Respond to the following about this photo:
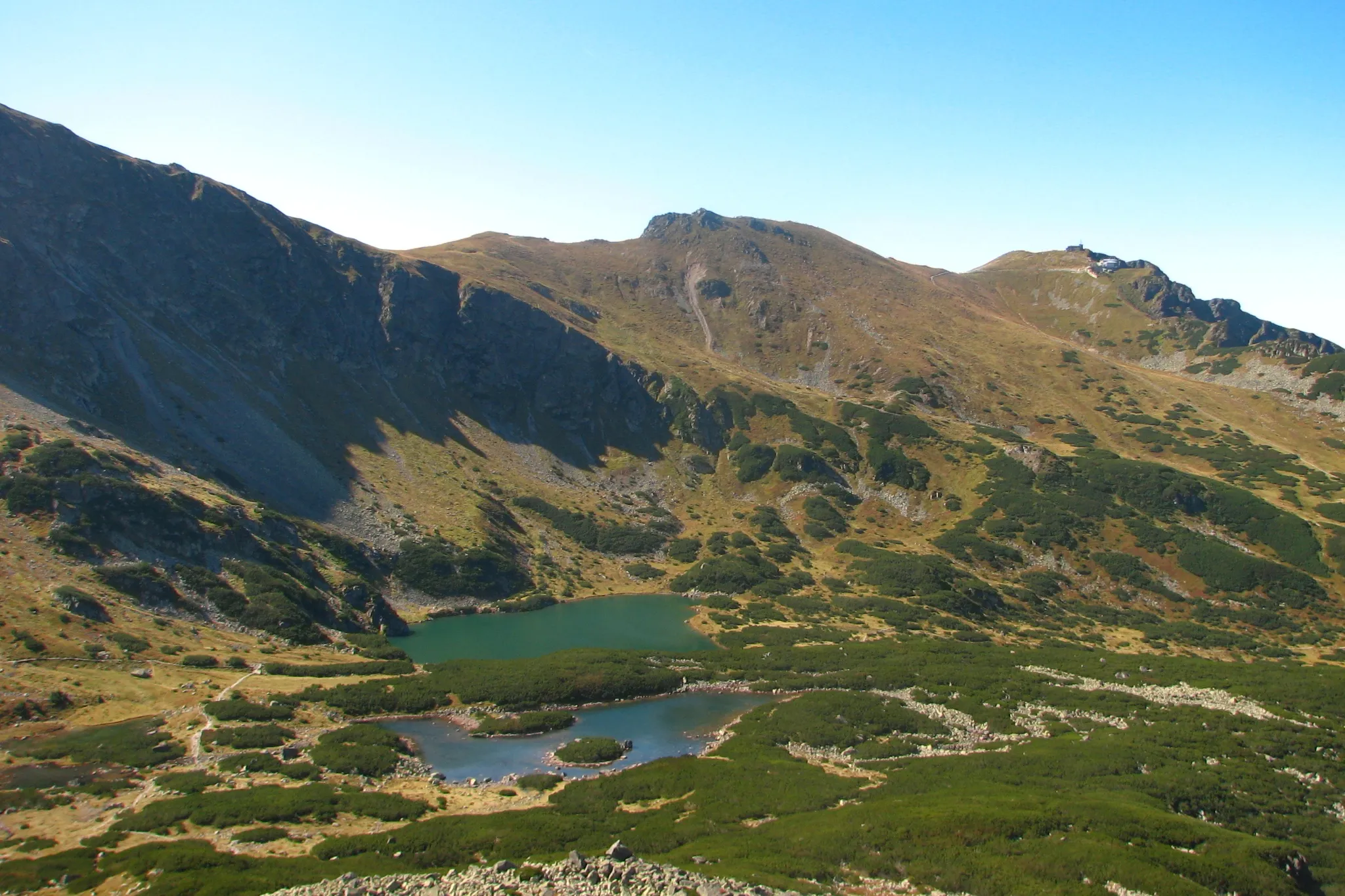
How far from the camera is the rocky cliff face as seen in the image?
10725cm

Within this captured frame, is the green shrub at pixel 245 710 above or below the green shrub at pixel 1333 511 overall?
below

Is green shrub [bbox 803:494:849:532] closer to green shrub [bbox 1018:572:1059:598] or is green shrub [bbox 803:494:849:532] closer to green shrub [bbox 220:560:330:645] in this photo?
green shrub [bbox 1018:572:1059:598]

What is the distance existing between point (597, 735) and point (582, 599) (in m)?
51.6

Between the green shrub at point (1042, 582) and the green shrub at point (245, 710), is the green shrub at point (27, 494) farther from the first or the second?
the green shrub at point (1042, 582)

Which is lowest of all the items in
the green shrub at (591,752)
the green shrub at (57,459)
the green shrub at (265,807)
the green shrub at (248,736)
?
the green shrub at (591,752)

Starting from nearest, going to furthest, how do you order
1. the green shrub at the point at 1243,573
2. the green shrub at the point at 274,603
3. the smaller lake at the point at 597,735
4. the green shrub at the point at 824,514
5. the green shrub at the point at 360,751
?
the green shrub at the point at 360,751 < the smaller lake at the point at 597,735 < the green shrub at the point at 274,603 < the green shrub at the point at 1243,573 < the green shrub at the point at 824,514

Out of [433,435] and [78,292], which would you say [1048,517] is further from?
[78,292]

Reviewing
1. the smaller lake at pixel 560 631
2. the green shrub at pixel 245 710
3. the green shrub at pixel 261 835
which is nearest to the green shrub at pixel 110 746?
the green shrub at pixel 245 710

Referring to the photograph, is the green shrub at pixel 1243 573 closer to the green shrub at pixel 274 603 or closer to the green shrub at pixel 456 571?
the green shrub at pixel 456 571

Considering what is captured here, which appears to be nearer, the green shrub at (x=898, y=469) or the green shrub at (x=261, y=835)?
the green shrub at (x=261, y=835)

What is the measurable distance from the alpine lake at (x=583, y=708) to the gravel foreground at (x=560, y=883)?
69.4 feet

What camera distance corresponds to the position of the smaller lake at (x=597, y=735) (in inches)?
1993

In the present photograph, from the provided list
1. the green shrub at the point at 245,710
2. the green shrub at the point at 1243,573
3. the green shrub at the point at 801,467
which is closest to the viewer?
the green shrub at the point at 245,710

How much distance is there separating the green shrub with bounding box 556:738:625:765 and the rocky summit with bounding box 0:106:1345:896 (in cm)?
65
